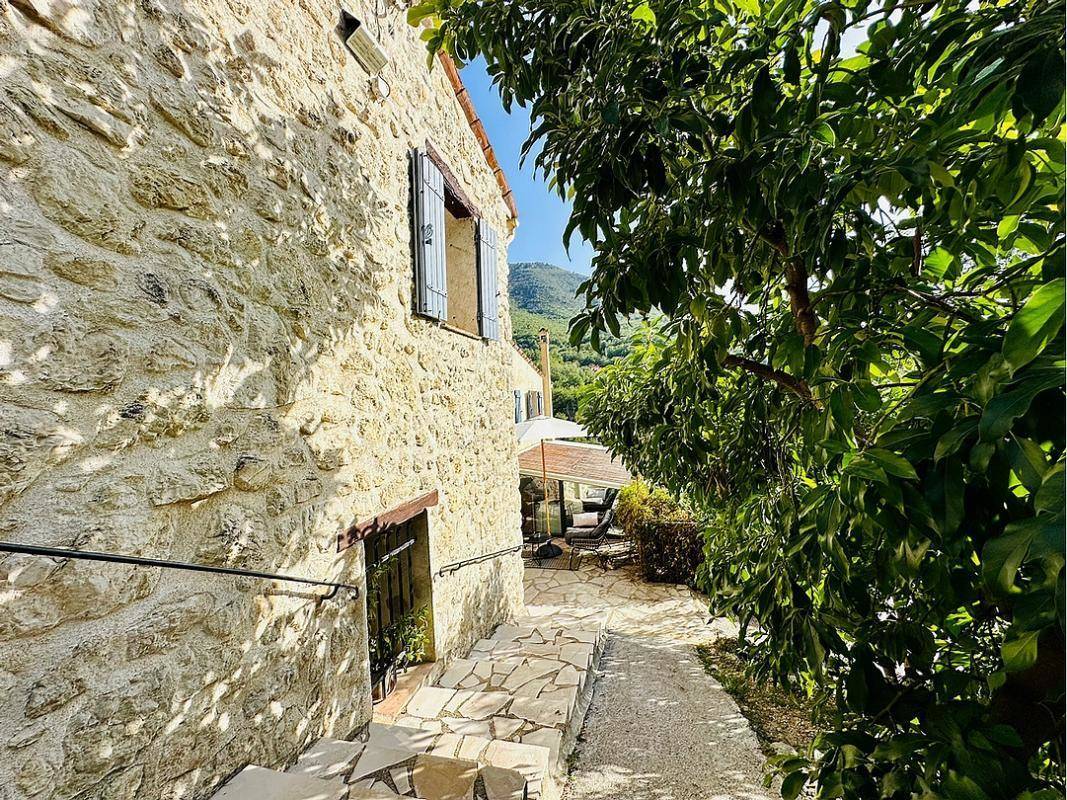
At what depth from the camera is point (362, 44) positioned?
2.91 meters

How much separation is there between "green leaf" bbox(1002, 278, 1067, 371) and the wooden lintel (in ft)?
8.38

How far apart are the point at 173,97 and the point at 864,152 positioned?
85.6 inches

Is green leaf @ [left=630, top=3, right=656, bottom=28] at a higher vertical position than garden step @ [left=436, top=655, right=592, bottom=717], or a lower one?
higher

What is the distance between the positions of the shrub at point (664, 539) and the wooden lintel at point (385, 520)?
17.4ft

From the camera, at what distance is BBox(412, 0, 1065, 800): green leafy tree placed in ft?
2.37

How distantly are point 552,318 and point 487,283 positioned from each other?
3209cm

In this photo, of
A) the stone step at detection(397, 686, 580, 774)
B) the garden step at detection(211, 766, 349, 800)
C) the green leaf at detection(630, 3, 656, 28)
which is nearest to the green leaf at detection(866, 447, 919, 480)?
the green leaf at detection(630, 3, 656, 28)

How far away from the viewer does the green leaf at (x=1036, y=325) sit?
23.4 inches

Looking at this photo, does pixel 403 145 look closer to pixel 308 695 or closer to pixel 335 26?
pixel 335 26

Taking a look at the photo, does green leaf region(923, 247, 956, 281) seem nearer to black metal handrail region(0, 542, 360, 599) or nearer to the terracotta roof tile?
black metal handrail region(0, 542, 360, 599)

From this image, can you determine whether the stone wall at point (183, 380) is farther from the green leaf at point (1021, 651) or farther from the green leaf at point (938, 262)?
the green leaf at point (938, 262)

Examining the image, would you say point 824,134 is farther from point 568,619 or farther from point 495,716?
point 568,619

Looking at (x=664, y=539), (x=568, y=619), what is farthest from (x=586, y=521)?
(x=568, y=619)

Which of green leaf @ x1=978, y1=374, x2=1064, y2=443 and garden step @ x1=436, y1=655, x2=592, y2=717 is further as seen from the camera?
garden step @ x1=436, y1=655, x2=592, y2=717
